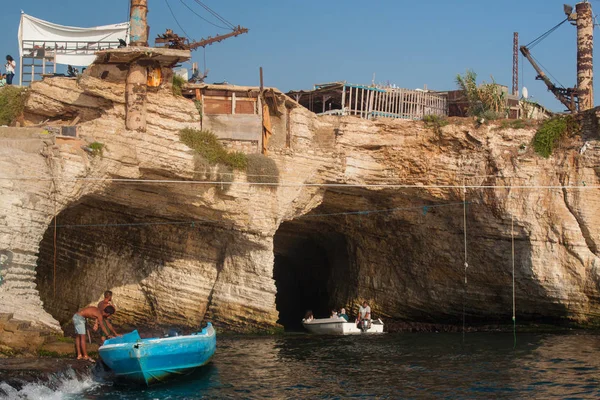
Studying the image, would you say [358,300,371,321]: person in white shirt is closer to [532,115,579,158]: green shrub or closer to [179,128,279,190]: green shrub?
[179,128,279,190]: green shrub

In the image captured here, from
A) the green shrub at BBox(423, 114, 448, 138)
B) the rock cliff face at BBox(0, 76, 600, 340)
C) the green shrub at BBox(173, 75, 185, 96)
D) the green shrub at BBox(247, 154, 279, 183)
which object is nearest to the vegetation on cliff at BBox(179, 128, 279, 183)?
the green shrub at BBox(247, 154, 279, 183)

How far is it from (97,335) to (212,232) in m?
6.04

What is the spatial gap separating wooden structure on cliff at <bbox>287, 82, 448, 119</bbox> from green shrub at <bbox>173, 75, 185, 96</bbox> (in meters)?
7.73

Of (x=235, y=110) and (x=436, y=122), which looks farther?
(x=436, y=122)

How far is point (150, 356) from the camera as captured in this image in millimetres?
16625

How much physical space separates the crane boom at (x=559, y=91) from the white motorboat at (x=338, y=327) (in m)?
13.9

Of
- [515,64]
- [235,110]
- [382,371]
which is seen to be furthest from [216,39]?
[515,64]

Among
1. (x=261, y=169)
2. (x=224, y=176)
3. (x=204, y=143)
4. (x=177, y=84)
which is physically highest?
(x=177, y=84)

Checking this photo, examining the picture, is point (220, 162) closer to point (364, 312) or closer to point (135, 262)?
point (135, 262)

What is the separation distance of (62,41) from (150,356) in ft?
49.5

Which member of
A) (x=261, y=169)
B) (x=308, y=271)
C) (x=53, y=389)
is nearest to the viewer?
(x=53, y=389)

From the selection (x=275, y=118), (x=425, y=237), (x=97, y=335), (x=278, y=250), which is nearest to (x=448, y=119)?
(x=425, y=237)

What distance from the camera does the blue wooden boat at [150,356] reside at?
1649 centimetres

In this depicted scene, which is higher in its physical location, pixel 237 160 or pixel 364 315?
pixel 237 160
